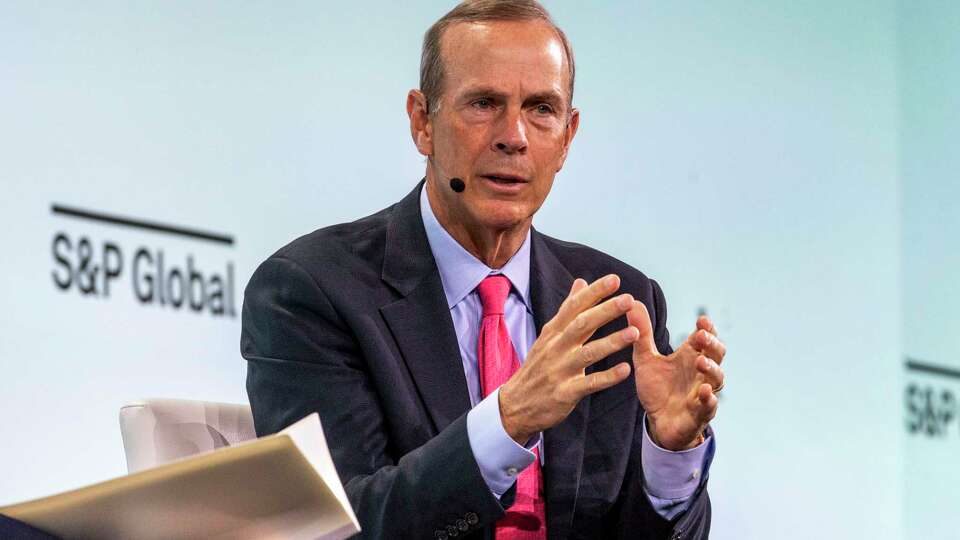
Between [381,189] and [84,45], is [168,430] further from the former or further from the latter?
[381,189]

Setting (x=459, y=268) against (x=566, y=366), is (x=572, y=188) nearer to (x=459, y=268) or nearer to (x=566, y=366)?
(x=459, y=268)

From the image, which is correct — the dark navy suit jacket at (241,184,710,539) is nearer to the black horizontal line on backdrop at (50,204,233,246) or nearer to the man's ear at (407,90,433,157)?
the man's ear at (407,90,433,157)

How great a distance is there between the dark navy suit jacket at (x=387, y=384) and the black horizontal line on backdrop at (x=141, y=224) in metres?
0.74

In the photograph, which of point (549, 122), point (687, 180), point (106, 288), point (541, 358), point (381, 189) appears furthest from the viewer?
point (687, 180)

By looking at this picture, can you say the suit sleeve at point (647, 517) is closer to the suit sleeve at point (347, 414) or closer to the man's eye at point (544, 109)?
the suit sleeve at point (347, 414)

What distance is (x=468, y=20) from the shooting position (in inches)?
83.2

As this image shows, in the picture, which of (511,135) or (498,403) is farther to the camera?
(511,135)

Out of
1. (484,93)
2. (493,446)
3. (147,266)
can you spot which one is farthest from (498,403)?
(147,266)

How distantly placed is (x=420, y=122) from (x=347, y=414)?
0.56m

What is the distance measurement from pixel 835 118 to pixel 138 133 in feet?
8.92

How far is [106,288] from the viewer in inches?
107

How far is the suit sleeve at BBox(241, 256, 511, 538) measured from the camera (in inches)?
67.2

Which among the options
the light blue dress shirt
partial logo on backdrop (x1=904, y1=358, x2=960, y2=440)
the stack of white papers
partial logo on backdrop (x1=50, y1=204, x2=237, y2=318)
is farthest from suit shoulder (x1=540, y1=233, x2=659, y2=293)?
partial logo on backdrop (x1=904, y1=358, x2=960, y2=440)

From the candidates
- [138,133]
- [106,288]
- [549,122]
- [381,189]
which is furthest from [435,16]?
[549,122]
